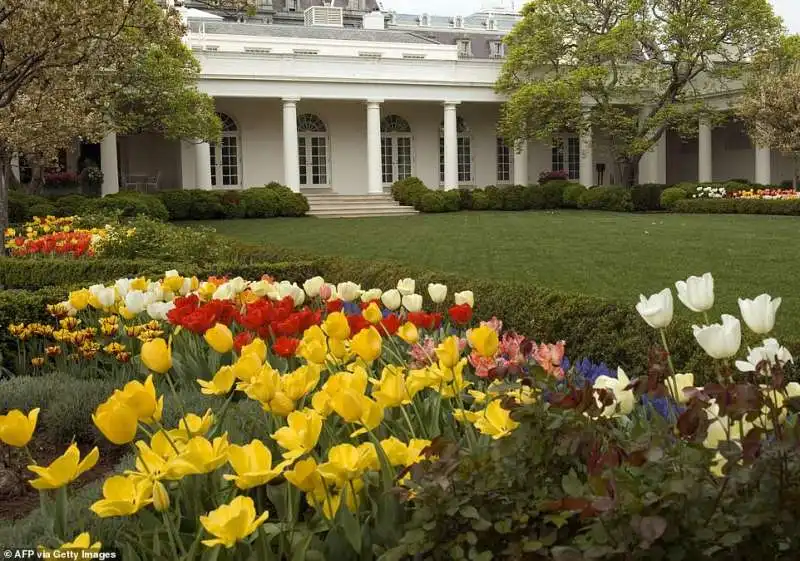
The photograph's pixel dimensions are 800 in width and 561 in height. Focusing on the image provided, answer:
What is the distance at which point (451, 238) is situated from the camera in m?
15.7

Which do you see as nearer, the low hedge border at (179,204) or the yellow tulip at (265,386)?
the yellow tulip at (265,386)

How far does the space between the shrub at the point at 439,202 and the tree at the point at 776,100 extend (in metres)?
9.65

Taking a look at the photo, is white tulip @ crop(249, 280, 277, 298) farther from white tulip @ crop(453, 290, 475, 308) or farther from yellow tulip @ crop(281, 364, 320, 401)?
yellow tulip @ crop(281, 364, 320, 401)

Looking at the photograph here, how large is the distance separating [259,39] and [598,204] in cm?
1546

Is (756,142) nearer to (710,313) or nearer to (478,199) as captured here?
(478,199)

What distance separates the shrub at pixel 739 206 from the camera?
837 inches

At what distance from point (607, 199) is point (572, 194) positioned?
1.70 metres

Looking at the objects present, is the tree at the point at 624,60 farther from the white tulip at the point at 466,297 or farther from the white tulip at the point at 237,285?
the white tulip at the point at 466,297

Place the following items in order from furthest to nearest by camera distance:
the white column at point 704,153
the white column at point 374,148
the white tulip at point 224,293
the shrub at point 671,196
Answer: the white column at point 704,153 < the white column at point 374,148 < the shrub at point 671,196 < the white tulip at point 224,293

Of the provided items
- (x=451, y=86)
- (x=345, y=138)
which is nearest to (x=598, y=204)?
(x=451, y=86)

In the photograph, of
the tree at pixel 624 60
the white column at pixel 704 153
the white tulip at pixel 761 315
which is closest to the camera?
the white tulip at pixel 761 315

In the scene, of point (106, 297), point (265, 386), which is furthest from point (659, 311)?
point (106, 297)

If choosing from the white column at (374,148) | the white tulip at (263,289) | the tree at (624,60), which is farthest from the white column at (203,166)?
the white tulip at (263,289)

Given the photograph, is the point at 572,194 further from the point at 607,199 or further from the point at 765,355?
the point at 765,355
